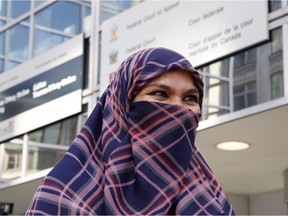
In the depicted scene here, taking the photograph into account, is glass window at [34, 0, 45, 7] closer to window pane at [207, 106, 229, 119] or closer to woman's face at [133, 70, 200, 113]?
window pane at [207, 106, 229, 119]

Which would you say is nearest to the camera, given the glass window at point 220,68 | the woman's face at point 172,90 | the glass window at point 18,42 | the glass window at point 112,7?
the woman's face at point 172,90

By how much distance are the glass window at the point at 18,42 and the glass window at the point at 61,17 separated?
295 millimetres

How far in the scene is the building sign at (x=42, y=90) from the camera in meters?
7.29

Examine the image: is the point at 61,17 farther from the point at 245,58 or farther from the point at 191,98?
the point at 191,98

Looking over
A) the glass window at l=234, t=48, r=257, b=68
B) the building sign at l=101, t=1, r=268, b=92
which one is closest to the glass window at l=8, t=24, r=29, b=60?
the building sign at l=101, t=1, r=268, b=92

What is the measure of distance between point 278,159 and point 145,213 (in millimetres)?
5289

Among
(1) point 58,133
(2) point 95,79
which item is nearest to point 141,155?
(2) point 95,79

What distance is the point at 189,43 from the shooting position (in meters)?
5.79

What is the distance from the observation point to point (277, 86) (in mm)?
5090

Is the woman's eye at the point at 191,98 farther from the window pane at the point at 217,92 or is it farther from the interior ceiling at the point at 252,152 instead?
the window pane at the point at 217,92

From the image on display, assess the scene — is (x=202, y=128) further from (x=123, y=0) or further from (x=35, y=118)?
(x=35, y=118)

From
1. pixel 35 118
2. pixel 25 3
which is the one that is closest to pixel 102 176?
pixel 35 118

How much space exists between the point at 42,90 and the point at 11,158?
1304 mm

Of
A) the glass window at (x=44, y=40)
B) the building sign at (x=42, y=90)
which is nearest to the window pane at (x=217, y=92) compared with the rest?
the building sign at (x=42, y=90)
